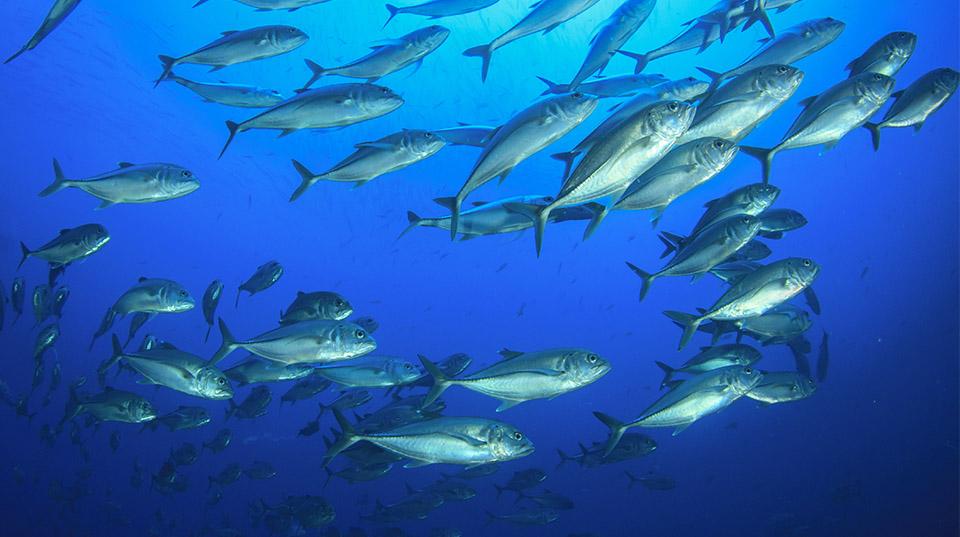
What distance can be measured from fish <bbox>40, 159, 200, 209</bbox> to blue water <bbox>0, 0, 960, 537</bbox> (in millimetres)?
11492

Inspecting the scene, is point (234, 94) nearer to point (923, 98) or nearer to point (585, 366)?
point (585, 366)

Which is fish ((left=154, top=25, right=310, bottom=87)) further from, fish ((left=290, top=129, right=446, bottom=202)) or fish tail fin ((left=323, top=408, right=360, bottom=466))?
fish tail fin ((left=323, top=408, right=360, bottom=466))

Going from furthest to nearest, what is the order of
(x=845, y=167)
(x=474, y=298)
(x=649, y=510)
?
(x=474, y=298) → (x=649, y=510) → (x=845, y=167)

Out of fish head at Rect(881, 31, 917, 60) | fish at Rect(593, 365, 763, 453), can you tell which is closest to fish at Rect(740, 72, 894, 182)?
fish head at Rect(881, 31, 917, 60)

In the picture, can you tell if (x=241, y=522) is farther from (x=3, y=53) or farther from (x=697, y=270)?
(x=697, y=270)

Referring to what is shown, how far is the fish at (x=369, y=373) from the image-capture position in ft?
17.1

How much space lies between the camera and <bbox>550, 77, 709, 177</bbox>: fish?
3148 mm

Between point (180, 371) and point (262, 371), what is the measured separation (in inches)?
41.4

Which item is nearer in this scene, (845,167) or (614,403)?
(845,167)

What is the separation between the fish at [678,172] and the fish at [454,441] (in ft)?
6.15

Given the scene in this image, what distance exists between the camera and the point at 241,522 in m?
29.5

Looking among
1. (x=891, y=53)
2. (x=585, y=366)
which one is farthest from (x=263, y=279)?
(x=891, y=53)

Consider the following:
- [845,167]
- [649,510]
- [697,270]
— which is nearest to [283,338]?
[697,270]

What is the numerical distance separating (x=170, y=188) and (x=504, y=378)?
3198 mm
